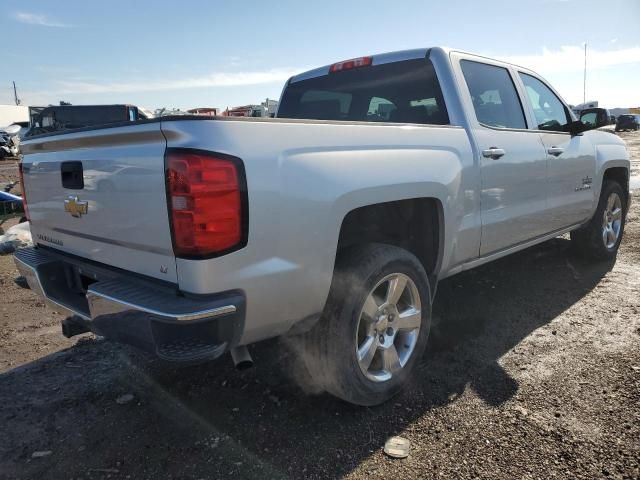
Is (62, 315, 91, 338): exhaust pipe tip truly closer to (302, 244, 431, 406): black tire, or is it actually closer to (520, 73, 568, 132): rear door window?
(302, 244, 431, 406): black tire

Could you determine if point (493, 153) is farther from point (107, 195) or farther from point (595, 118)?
point (107, 195)

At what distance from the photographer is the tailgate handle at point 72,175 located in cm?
238

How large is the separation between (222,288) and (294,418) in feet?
3.48

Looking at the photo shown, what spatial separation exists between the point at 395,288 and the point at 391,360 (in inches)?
16.4

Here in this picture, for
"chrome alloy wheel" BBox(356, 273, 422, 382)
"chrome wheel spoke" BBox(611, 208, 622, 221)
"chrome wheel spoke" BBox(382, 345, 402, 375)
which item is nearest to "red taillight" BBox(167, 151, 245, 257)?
"chrome alloy wheel" BBox(356, 273, 422, 382)

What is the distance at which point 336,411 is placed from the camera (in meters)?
2.68

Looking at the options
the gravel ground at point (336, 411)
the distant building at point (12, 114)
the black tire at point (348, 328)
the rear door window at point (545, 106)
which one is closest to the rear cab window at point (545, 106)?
the rear door window at point (545, 106)

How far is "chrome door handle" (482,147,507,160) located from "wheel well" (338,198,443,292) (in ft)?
2.00

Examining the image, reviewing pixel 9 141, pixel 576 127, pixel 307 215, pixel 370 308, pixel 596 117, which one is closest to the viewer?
pixel 307 215

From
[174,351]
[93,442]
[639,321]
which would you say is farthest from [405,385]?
[639,321]

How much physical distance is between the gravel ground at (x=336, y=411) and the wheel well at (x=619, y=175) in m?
1.84

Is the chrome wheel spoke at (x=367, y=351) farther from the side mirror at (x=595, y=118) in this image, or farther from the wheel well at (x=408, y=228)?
the side mirror at (x=595, y=118)

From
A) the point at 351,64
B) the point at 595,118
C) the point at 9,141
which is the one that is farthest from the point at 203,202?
the point at 9,141

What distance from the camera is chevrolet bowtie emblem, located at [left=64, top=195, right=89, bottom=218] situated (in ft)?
7.89
